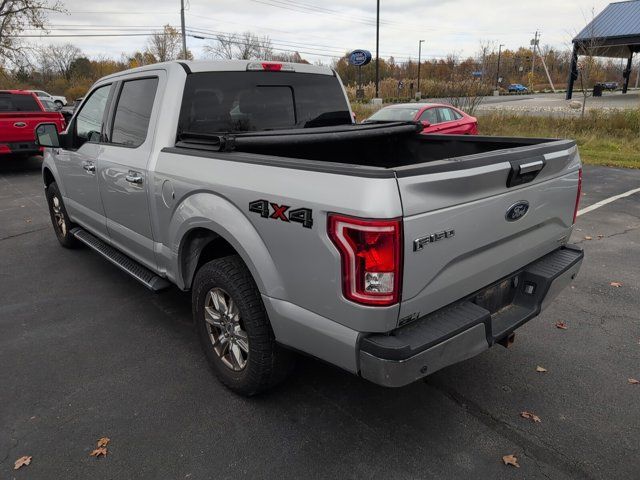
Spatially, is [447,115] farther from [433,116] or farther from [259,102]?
[259,102]

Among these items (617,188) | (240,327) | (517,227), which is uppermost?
(517,227)

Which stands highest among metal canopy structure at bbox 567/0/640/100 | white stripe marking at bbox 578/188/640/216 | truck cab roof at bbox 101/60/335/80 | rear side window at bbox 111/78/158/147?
metal canopy structure at bbox 567/0/640/100

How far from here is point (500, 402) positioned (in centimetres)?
291

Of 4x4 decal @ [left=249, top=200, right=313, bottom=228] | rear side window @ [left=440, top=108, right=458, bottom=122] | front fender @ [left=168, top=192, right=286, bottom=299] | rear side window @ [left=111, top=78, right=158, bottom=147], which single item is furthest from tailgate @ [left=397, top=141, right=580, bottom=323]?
rear side window @ [left=440, top=108, right=458, bottom=122]

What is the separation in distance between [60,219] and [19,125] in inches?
278

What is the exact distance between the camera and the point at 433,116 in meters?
11.9

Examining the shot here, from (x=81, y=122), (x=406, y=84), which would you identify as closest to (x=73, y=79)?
(x=406, y=84)

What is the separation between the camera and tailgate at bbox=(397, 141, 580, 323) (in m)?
2.05

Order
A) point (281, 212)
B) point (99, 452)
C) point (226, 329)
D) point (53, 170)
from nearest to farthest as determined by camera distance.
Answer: point (281, 212)
point (99, 452)
point (226, 329)
point (53, 170)

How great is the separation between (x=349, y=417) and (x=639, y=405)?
1.74 metres

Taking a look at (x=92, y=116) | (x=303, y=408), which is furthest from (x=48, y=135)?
(x=303, y=408)

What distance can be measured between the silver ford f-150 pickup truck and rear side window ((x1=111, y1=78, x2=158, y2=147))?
2cm

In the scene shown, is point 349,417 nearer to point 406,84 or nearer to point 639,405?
point 639,405

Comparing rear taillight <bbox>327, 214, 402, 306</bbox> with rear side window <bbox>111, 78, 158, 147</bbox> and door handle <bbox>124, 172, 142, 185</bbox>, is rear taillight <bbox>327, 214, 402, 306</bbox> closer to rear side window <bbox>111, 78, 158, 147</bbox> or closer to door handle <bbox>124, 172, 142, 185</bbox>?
door handle <bbox>124, 172, 142, 185</bbox>
